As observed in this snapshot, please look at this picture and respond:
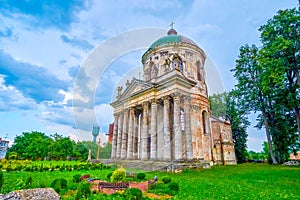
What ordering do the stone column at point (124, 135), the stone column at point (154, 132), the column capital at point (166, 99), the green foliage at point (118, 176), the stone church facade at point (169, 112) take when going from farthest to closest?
the stone column at point (124, 135) < the column capital at point (166, 99) < the stone church facade at point (169, 112) < the stone column at point (154, 132) < the green foliage at point (118, 176)

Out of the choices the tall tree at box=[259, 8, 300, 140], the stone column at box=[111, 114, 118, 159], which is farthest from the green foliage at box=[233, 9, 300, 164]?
the stone column at box=[111, 114, 118, 159]

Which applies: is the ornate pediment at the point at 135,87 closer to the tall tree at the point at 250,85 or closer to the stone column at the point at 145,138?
the stone column at the point at 145,138

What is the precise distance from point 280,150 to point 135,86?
23.9m

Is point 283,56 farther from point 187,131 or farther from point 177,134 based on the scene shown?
point 177,134

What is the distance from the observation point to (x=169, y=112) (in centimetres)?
2173

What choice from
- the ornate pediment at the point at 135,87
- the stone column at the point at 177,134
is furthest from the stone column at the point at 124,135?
the stone column at the point at 177,134

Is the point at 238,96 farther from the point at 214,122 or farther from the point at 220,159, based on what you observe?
the point at 220,159

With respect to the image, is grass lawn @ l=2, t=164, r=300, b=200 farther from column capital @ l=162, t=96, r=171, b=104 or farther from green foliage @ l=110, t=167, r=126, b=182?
column capital @ l=162, t=96, r=171, b=104

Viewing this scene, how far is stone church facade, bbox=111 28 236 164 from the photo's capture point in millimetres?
20547

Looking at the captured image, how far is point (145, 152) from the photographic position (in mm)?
21828

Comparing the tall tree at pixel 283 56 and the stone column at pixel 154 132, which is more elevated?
the tall tree at pixel 283 56

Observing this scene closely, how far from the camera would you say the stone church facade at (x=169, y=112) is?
20547 mm

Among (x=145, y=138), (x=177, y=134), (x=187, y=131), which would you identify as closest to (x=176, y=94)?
(x=187, y=131)

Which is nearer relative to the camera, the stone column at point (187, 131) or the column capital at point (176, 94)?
the stone column at point (187, 131)
